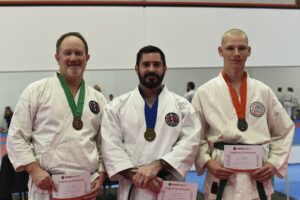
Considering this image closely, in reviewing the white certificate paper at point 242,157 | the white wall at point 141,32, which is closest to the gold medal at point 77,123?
the white certificate paper at point 242,157

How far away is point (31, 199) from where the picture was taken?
2.27 metres

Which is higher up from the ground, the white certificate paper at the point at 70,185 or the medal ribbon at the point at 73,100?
the medal ribbon at the point at 73,100

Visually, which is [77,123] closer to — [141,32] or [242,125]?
[242,125]

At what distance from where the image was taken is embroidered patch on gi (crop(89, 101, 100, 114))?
235 cm

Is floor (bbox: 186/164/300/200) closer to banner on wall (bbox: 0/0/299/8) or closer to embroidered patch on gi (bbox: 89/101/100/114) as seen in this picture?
banner on wall (bbox: 0/0/299/8)

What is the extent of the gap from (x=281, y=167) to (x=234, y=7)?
3.48m

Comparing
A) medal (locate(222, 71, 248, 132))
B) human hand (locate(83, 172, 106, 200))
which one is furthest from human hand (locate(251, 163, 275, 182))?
human hand (locate(83, 172, 106, 200))

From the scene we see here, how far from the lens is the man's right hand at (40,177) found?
212 centimetres

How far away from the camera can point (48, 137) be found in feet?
7.27

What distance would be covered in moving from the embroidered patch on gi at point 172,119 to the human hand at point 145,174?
0.28 meters

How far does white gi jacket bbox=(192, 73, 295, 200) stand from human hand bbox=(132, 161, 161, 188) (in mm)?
414

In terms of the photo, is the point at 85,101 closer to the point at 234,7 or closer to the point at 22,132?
the point at 22,132

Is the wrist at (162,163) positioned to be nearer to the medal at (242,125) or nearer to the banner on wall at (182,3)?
the medal at (242,125)

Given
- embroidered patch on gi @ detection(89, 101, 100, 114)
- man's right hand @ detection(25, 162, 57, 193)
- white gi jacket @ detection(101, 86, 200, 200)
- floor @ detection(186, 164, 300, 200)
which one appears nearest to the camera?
man's right hand @ detection(25, 162, 57, 193)
